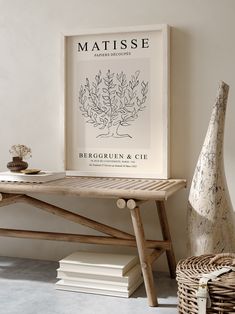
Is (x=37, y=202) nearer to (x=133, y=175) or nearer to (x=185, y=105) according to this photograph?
(x=133, y=175)

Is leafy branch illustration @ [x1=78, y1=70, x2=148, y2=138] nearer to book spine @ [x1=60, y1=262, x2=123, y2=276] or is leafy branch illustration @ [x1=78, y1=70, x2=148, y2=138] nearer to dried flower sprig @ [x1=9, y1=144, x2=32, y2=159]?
dried flower sprig @ [x1=9, y1=144, x2=32, y2=159]

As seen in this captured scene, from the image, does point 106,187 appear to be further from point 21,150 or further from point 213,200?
point 21,150

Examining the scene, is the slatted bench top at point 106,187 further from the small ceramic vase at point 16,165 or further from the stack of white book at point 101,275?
the stack of white book at point 101,275

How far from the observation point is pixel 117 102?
8.76 ft

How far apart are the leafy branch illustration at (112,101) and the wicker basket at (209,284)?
97 cm

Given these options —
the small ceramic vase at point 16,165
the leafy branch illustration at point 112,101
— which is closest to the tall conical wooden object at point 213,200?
the leafy branch illustration at point 112,101

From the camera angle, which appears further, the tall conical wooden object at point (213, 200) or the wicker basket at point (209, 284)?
the tall conical wooden object at point (213, 200)

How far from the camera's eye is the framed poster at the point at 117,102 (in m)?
2.58

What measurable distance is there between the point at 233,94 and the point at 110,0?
84cm

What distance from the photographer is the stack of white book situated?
231 cm

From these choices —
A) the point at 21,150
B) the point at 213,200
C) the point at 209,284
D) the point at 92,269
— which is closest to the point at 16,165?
the point at 21,150

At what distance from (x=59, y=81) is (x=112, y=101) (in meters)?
0.34

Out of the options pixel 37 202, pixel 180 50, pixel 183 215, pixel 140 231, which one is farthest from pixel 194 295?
pixel 180 50

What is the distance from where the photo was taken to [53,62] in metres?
2.79
